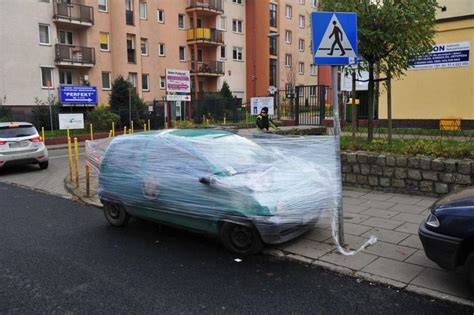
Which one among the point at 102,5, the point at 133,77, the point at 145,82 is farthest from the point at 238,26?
the point at 102,5

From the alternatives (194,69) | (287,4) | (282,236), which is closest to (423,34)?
(282,236)

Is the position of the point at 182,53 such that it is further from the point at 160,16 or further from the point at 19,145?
the point at 19,145

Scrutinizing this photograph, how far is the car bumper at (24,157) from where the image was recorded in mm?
12812

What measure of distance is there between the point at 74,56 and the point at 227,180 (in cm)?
3088

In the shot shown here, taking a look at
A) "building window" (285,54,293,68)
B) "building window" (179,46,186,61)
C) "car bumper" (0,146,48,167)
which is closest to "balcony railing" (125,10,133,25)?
"building window" (179,46,186,61)

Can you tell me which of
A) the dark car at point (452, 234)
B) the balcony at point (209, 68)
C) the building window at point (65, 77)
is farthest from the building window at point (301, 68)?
the dark car at point (452, 234)

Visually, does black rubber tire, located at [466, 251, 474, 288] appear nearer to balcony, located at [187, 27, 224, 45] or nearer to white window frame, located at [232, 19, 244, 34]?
balcony, located at [187, 27, 224, 45]

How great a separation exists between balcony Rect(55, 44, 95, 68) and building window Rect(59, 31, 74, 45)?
1.08 m

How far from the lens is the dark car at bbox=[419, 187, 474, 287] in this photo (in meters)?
3.97

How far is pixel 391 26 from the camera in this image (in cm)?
869

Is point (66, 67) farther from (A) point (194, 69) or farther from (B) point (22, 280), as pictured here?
(B) point (22, 280)

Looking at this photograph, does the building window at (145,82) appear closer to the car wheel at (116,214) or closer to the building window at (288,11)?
the building window at (288,11)

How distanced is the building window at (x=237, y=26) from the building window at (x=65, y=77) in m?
20.0

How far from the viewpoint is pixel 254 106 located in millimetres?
23031
